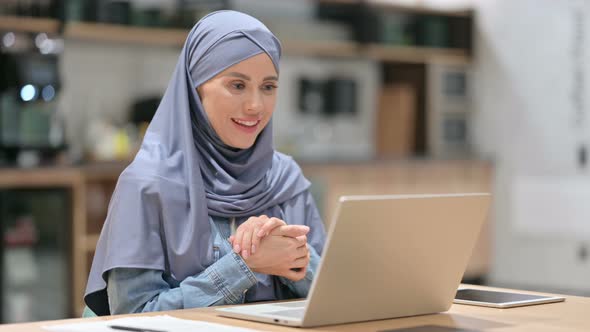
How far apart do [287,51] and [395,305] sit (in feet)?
15.8

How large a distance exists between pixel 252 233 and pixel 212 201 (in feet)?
0.61

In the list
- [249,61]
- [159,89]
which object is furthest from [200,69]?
[159,89]

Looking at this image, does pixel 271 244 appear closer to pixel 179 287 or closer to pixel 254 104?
pixel 179 287

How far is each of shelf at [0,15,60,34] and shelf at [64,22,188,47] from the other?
8 centimetres

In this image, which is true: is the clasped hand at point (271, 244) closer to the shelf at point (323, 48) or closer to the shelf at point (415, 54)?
the shelf at point (323, 48)

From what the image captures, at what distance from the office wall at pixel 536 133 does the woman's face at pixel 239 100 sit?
5.06 meters

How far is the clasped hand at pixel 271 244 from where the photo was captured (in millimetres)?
1837

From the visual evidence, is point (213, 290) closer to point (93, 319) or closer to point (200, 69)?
point (93, 319)

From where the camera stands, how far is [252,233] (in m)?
1.86

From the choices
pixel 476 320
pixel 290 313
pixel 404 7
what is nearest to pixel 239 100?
pixel 290 313

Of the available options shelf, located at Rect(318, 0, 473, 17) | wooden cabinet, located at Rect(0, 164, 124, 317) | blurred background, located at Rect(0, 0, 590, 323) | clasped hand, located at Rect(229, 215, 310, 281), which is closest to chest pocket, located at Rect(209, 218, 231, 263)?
clasped hand, located at Rect(229, 215, 310, 281)

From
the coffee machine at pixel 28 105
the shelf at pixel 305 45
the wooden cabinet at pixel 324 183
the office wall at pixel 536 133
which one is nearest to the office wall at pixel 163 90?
the shelf at pixel 305 45

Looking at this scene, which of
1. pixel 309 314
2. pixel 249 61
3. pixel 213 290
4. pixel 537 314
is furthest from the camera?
pixel 249 61

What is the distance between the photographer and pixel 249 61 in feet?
6.74
